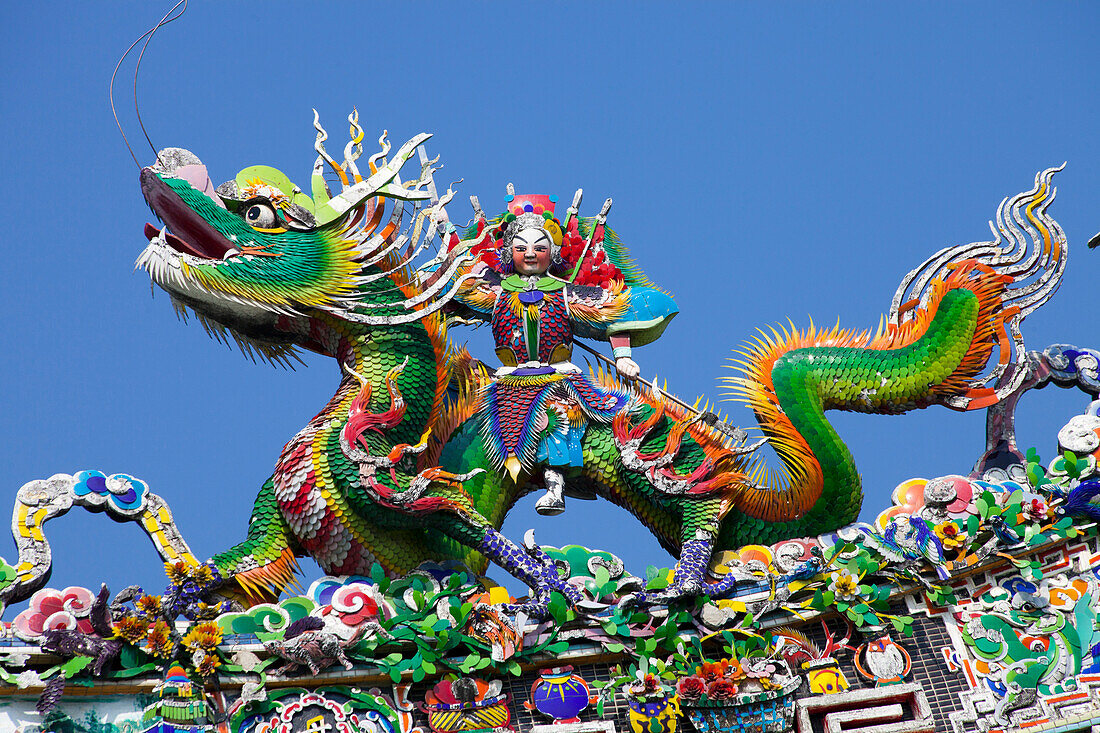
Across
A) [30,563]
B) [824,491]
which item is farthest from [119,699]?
[824,491]

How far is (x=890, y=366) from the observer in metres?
8.91

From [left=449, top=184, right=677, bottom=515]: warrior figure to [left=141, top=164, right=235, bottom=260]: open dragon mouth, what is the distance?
139 cm

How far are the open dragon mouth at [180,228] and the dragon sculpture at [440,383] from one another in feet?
0.04

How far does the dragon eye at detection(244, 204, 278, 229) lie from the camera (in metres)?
9.02

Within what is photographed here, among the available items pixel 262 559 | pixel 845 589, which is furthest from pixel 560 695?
pixel 262 559

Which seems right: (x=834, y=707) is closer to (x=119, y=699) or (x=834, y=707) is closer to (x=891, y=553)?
(x=891, y=553)

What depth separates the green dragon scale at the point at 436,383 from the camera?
8328mm

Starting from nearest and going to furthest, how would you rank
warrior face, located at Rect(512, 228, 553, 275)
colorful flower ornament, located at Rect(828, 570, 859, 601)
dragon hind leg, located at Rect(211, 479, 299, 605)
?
colorful flower ornament, located at Rect(828, 570, 859, 601) → dragon hind leg, located at Rect(211, 479, 299, 605) → warrior face, located at Rect(512, 228, 553, 275)

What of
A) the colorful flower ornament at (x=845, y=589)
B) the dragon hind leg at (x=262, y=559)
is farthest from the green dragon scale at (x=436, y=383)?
the colorful flower ornament at (x=845, y=589)

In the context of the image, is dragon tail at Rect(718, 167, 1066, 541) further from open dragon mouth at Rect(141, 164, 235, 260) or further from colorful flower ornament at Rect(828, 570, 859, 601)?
open dragon mouth at Rect(141, 164, 235, 260)

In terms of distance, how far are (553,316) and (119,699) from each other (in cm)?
312

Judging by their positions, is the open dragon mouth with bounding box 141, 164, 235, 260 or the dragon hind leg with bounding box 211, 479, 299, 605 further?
the open dragon mouth with bounding box 141, 164, 235, 260

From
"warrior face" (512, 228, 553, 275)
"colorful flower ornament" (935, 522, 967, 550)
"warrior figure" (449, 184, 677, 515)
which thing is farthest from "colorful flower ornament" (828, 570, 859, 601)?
"warrior face" (512, 228, 553, 275)

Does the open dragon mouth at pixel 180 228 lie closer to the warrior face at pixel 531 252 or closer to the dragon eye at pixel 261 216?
the dragon eye at pixel 261 216
